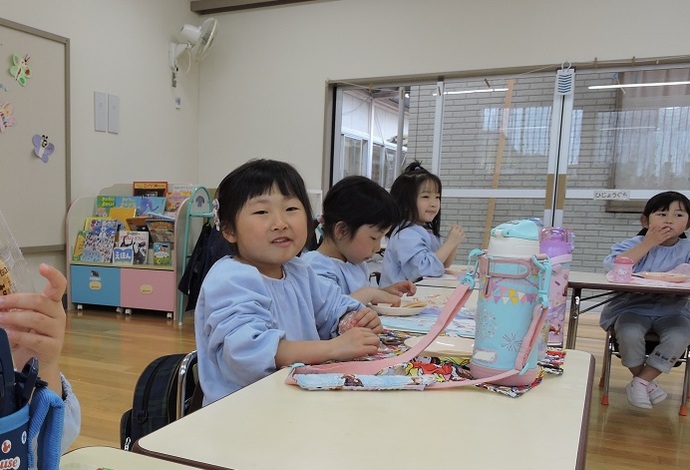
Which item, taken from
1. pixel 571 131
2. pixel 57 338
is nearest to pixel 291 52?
pixel 571 131

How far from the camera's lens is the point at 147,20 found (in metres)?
4.73

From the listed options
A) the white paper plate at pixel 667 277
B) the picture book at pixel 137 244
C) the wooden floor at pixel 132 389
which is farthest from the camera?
the picture book at pixel 137 244

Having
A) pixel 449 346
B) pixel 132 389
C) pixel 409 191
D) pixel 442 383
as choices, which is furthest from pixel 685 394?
pixel 132 389

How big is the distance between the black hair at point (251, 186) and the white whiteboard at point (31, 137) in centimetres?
309

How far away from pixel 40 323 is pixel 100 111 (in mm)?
4312

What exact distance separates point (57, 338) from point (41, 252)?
394 centimetres

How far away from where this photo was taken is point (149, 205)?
4.21m

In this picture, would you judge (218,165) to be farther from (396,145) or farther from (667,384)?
(667,384)

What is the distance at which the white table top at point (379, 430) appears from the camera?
0.58m

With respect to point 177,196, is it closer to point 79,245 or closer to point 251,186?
point 79,245

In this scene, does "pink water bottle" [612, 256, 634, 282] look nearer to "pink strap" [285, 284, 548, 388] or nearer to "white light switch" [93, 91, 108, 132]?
"pink strap" [285, 284, 548, 388]

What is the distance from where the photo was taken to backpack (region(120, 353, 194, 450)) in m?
1.11

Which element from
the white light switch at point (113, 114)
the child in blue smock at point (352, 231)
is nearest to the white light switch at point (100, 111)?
the white light switch at point (113, 114)

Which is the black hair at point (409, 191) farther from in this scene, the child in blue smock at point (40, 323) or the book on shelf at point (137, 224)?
the book on shelf at point (137, 224)
